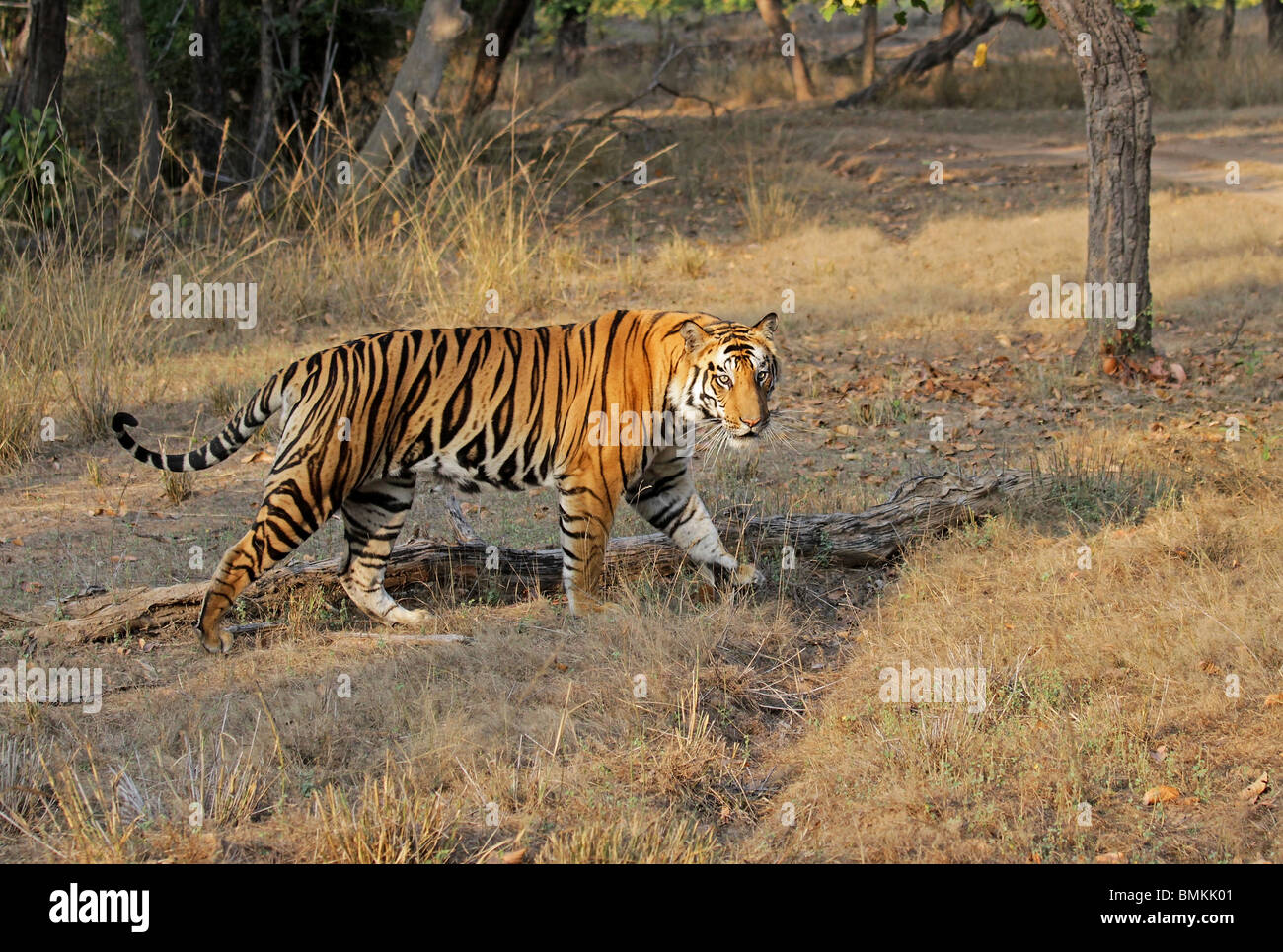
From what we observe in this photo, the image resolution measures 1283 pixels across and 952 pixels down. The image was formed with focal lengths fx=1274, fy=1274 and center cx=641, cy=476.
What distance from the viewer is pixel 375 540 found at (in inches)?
227

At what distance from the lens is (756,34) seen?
127 ft

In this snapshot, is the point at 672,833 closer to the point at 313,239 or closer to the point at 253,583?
the point at 253,583

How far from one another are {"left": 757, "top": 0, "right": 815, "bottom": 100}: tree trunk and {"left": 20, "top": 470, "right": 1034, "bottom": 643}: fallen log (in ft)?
56.5

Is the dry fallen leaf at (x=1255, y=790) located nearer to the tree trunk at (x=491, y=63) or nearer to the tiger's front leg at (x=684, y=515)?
the tiger's front leg at (x=684, y=515)

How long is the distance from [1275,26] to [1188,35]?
1972 millimetres

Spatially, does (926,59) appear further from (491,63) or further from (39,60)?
(39,60)

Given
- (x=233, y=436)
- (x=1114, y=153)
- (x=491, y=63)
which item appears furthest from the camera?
(x=491, y=63)

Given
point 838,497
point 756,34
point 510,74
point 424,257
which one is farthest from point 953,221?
point 756,34

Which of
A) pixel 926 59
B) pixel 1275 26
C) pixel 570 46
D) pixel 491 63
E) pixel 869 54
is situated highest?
pixel 570 46

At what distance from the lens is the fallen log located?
221 inches

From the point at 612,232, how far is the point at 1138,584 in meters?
9.78

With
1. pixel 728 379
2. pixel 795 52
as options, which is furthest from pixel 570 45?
pixel 728 379

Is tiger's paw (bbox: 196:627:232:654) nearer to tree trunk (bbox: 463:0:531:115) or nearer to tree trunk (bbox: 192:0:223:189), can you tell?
tree trunk (bbox: 192:0:223:189)

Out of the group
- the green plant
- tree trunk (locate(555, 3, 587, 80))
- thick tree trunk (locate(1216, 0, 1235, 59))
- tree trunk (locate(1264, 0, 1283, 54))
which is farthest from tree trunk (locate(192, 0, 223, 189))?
tree trunk (locate(1264, 0, 1283, 54))
